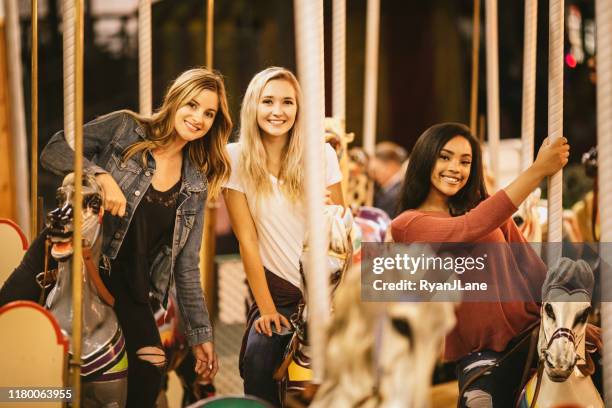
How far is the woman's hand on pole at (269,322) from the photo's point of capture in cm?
284

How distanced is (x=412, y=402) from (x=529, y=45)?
1.63m

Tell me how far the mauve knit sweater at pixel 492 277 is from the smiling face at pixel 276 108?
46 centimetres

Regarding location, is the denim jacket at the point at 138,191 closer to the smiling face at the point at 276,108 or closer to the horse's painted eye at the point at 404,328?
the smiling face at the point at 276,108

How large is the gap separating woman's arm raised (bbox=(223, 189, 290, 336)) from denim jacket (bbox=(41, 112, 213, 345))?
0.11 meters

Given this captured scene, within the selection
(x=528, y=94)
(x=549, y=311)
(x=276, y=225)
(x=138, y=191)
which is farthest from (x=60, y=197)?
(x=528, y=94)

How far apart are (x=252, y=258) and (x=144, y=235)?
0.34 metres

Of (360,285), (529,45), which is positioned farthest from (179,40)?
(360,285)

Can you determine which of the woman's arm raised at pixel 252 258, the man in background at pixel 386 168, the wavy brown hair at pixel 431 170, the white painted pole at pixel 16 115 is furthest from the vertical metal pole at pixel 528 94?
the man in background at pixel 386 168

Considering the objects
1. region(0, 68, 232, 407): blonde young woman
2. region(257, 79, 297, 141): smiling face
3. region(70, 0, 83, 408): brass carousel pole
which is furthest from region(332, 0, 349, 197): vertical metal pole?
region(70, 0, 83, 408): brass carousel pole

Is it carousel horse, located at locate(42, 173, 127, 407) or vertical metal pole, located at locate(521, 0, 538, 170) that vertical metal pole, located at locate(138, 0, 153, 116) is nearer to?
carousel horse, located at locate(42, 173, 127, 407)

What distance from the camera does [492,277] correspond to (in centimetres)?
275

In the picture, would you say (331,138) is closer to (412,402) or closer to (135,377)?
(135,377)

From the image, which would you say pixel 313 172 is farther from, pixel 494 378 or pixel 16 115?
pixel 16 115

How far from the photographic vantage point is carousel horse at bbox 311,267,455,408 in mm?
2129
